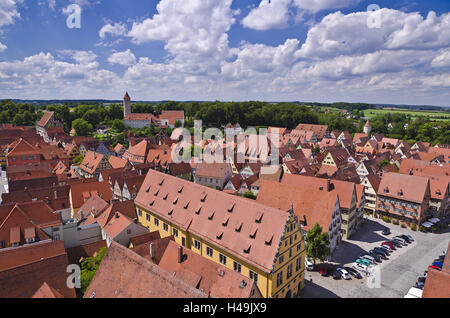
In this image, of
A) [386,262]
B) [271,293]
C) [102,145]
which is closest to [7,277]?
[271,293]

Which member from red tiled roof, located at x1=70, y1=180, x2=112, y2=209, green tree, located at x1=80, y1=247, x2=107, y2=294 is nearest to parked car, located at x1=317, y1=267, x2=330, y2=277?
green tree, located at x1=80, y1=247, x2=107, y2=294

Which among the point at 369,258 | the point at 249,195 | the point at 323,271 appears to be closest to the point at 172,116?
the point at 249,195

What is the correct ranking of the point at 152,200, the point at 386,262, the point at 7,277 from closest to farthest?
the point at 7,277 → the point at 386,262 → the point at 152,200

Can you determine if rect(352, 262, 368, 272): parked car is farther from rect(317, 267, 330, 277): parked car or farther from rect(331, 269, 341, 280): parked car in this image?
rect(317, 267, 330, 277): parked car

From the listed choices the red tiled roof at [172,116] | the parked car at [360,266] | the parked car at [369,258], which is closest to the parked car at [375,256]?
the parked car at [369,258]

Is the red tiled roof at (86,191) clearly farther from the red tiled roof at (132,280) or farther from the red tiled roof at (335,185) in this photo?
the red tiled roof at (335,185)
